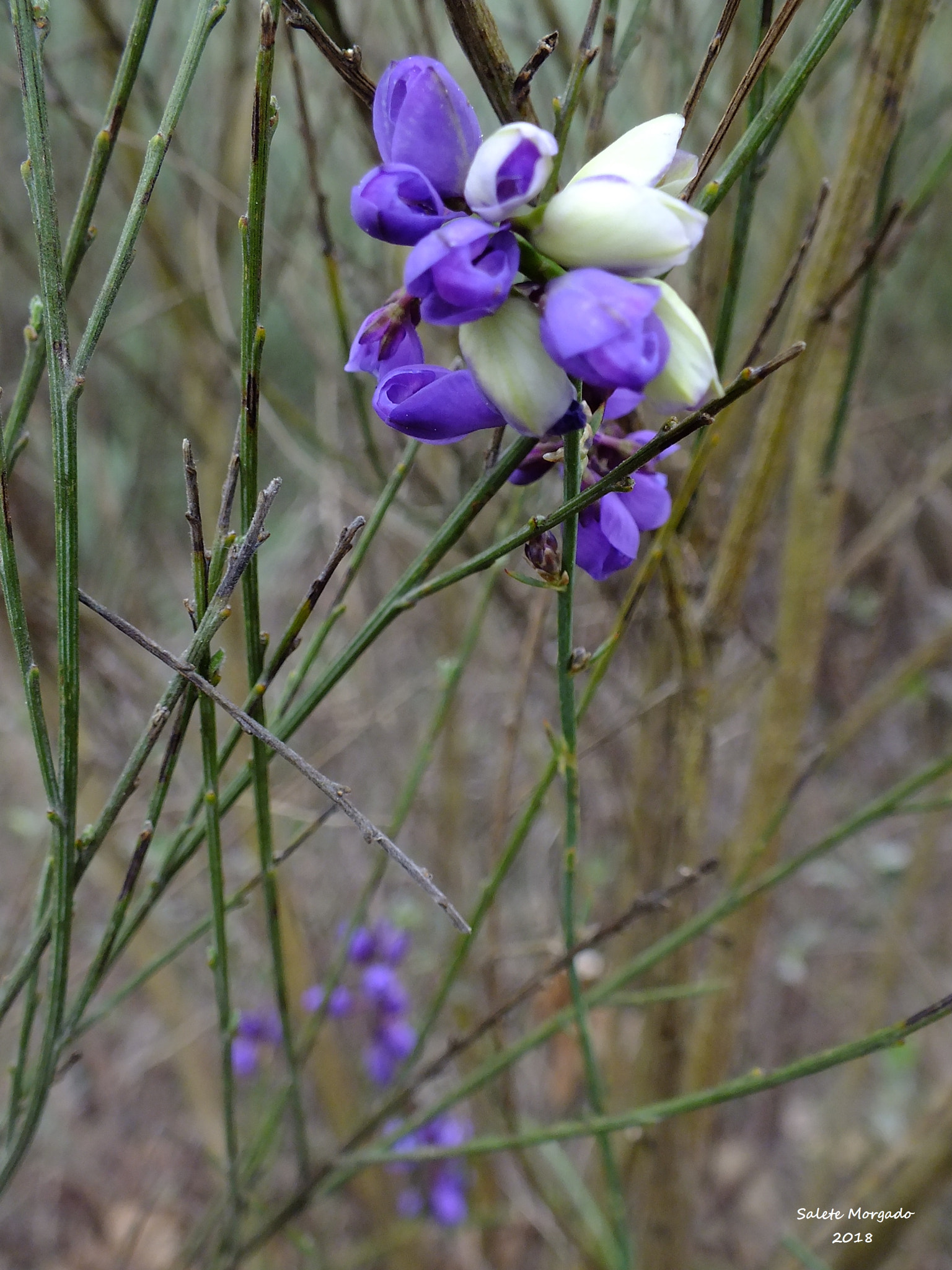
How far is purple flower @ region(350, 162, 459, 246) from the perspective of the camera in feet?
1.43

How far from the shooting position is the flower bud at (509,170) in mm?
417

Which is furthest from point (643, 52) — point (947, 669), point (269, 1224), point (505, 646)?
point (947, 669)

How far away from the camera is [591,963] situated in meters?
2.13

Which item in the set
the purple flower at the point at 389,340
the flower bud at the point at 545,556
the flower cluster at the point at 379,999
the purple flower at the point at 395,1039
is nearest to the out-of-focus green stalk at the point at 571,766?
the flower bud at the point at 545,556

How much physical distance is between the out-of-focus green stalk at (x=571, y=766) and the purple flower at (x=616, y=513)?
0.04ft

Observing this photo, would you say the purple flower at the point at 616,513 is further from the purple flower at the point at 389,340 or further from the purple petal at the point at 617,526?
the purple flower at the point at 389,340

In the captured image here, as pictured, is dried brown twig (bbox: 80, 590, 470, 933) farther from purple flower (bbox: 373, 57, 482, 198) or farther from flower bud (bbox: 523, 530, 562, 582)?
purple flower (bbox: 373, 57, 482, 198)

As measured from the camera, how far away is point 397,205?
44cm

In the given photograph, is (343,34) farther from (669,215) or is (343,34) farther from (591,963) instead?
(591,963)

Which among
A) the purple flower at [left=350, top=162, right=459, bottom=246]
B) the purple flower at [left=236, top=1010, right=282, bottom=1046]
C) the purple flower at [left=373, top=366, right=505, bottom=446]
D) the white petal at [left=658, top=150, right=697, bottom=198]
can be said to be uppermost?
the purple flower at [left=236, top=1010, right=282, bottom=1046]

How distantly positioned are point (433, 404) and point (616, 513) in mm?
149

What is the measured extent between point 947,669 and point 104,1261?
10.3ft

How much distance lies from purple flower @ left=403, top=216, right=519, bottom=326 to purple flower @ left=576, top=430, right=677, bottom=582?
0.17m

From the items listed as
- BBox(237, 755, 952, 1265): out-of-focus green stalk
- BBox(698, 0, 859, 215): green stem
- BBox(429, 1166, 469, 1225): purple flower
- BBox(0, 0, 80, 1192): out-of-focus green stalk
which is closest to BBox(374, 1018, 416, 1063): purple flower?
BBox(429, 1166, 469, 1225): purple flower
